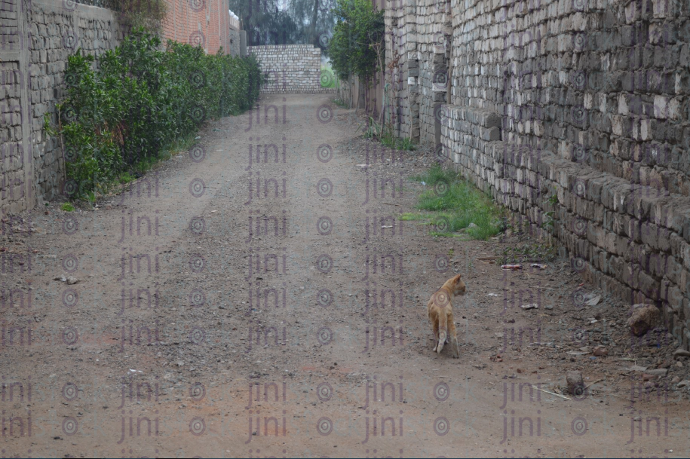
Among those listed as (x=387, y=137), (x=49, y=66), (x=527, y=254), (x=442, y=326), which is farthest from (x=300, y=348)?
(x=387, y=137)

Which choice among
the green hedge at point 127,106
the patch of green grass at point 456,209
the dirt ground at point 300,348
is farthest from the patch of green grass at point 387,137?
the dirt ground at point 300,348

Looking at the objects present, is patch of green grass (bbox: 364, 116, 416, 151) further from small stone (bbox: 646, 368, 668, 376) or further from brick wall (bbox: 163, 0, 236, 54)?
small stone (bbox: 646, 368, 668, 376)

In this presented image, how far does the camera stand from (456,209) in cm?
1032

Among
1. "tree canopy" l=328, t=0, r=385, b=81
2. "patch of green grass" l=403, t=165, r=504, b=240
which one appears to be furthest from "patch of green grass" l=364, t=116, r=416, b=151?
"patch of green grass" l=403, t=165, r=504, b=240

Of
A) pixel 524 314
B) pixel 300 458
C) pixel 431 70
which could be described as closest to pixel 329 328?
pixel 524 314

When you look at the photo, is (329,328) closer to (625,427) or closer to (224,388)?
(224,388)

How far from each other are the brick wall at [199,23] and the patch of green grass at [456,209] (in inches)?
369

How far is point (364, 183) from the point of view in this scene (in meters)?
12.6

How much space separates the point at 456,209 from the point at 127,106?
242 inches

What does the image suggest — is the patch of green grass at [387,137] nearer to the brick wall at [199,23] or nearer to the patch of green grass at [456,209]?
the patch of green grass at [456,209]

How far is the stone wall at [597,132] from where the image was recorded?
527cm

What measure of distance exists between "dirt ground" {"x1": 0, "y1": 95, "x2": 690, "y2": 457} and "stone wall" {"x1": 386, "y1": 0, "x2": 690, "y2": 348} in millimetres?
463

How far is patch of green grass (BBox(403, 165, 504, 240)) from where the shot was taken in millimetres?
9078

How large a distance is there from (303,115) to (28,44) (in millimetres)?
18484
